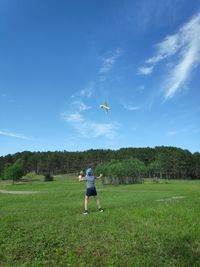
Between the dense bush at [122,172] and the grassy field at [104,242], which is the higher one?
the dense bush at [122,172]

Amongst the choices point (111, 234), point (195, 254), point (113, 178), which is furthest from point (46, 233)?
point (113, 178)

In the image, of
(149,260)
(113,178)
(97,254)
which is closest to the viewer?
(149,260)

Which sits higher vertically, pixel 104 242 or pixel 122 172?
pixel 122 172

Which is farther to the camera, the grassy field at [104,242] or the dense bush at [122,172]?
the dense bush at [122,172]

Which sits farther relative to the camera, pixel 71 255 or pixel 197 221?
pixel 197 221

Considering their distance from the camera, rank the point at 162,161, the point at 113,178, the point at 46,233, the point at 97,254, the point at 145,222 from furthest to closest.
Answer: the point at 162,161, the point at 113,178, the point at 145,222, the point at 46,233, the point at 97,254

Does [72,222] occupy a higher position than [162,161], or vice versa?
[162,161]

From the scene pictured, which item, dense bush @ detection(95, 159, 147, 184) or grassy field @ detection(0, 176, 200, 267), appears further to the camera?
dense bush @ detection(95, 159, 147, 184)

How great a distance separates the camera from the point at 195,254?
8844mm

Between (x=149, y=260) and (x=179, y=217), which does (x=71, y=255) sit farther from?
(x=179, y=217)

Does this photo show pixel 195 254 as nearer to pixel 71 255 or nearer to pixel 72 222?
pixel 71 255

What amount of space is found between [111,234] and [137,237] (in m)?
0.95

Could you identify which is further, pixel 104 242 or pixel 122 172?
pixel 122 172

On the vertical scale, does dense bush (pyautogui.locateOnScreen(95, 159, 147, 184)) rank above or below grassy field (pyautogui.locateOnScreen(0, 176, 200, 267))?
above
